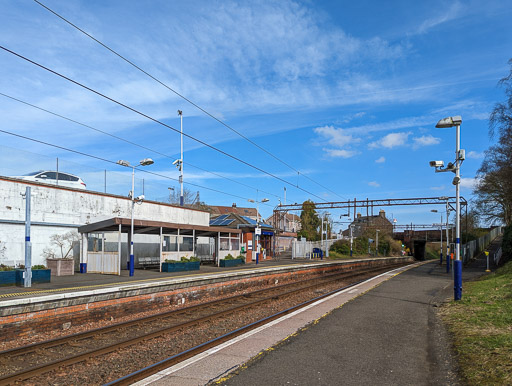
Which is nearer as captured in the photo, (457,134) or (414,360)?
(414,360)

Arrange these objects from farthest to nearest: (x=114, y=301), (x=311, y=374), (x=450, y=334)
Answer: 1. (x=114, y=301)
2. (x=450, y=334)
3. (x=311, y=374)

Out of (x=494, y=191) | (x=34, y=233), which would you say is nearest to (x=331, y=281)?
(x=34, y=233)

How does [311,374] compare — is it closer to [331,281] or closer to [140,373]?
[140,373]

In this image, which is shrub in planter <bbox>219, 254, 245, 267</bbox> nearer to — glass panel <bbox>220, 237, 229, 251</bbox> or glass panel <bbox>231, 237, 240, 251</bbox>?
glass panel <bbox>220, 237, 229, 251</bbox>

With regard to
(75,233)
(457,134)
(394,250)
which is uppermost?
(457,134)

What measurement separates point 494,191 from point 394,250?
74.6 ft

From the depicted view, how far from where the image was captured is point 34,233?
66.9 feet

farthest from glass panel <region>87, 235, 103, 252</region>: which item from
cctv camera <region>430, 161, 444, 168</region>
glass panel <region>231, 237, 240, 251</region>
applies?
cctv camera <region>430, 161, 444, 168</region>

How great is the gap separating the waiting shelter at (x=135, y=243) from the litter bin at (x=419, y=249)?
61292 millimetres

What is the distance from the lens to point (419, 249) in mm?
83875

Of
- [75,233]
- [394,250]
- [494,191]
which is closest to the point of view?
[75,233]

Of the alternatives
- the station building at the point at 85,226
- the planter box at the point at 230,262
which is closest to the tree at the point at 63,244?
the station building at the point at 85,226

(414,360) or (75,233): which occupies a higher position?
(75,233)

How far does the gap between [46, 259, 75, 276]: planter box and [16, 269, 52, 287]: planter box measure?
9.18ft
